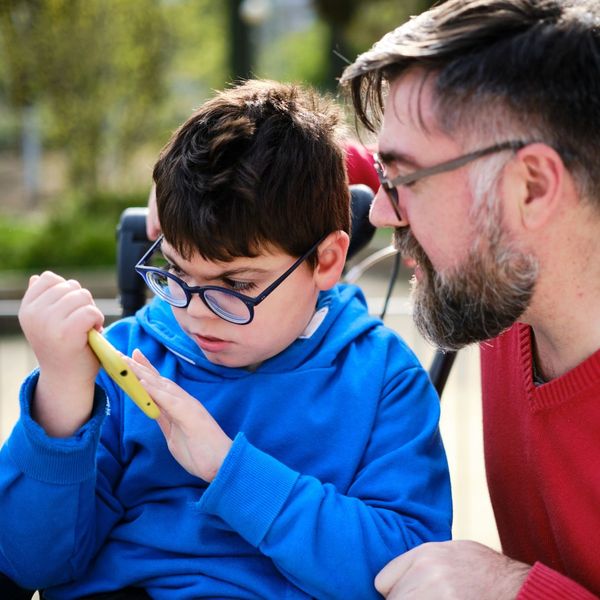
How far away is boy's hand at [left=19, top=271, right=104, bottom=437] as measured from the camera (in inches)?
76.1

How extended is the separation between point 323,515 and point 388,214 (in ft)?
2.10

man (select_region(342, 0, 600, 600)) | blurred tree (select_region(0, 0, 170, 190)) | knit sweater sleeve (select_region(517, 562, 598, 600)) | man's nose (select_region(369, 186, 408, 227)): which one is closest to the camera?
knit sweater sleeve (select_region(517, 562, 598, 600))

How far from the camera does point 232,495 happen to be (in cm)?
196

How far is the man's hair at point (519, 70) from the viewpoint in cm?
200

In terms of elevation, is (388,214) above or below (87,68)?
above

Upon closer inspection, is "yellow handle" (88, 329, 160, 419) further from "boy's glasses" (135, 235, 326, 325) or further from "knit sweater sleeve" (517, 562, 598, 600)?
"knit sweater sleeve" (517, 562, 598, 600)

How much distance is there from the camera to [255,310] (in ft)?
6.93

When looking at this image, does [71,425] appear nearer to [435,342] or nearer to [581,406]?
[435,342]

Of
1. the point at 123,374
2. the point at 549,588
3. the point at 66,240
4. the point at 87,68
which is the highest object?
the point at 123,374

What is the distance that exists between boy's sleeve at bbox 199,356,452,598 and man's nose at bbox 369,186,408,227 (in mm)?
472

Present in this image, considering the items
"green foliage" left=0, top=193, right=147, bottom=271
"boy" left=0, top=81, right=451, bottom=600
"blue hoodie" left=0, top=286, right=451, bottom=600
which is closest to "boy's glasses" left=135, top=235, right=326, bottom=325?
"boy" left=0, top=81, right=451, bottom=600

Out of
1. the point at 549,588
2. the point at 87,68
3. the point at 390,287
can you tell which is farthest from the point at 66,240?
the point at 549,588

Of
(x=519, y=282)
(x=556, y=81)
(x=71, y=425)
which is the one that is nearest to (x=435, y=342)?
(x=519, y=282)

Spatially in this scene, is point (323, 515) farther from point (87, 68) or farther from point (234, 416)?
point (87, 68)
